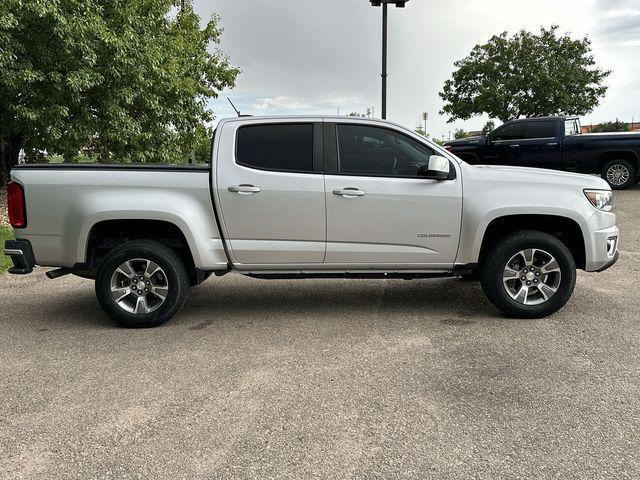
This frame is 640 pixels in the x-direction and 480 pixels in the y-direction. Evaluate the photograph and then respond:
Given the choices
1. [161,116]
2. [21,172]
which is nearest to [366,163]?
[21,172]

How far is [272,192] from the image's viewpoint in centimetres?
491

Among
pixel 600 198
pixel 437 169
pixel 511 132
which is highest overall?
pixel 511 132

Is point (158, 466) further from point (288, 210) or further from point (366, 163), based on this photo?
point (366, 163)

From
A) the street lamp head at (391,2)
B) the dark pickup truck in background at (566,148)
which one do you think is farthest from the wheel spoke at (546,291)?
the dark pickup truck in background at (566,148)

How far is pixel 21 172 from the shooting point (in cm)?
478

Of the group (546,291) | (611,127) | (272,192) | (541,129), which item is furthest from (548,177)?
(611,127)

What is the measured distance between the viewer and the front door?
4.93m

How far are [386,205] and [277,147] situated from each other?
1.15 m

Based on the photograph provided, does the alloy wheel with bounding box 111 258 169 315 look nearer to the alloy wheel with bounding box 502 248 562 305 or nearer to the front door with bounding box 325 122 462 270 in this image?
the front door with bounding box 325 122 462 270

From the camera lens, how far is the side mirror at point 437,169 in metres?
4.82

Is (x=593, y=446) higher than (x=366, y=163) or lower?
lower

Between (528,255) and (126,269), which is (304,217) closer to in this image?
(126,269)

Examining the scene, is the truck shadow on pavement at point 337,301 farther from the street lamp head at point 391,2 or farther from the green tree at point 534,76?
the green tree at point 534,76

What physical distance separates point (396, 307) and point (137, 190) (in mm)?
2775
